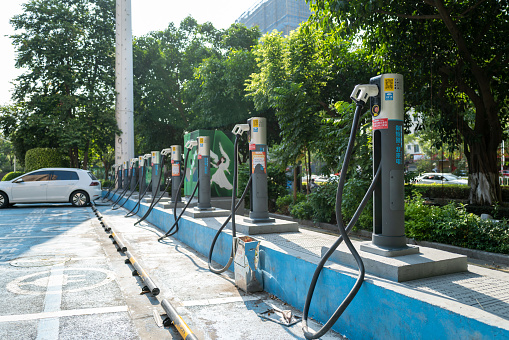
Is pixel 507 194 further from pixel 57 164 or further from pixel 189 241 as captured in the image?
pixel 57 164

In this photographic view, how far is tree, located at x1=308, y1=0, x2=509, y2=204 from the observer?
10.9 m

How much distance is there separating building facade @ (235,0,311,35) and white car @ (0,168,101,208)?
287 feet

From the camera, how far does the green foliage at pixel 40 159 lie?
24.0 meters

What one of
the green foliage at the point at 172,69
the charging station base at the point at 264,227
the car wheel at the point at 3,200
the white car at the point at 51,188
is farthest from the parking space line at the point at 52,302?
the green foliage at the point at 172,69

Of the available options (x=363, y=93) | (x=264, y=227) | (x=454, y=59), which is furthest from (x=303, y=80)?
(x=363, y=93)

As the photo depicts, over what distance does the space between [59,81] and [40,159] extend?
502 cm

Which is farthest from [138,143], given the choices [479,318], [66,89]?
[479,318]

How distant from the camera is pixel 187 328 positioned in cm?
350

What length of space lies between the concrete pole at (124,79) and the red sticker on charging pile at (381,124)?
2376cm

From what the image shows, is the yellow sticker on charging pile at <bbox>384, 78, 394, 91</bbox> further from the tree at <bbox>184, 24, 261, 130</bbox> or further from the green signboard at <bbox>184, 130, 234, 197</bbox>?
the tree at <bbox>184, 24, 261, 130</bbox>

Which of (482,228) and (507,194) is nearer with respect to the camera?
(482,228)

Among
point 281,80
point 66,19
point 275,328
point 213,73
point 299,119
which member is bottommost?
point 275,328

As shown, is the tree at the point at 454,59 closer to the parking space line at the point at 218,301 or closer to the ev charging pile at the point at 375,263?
the ev charging pile at the point at 375,263

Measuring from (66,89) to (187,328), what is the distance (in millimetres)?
25812
